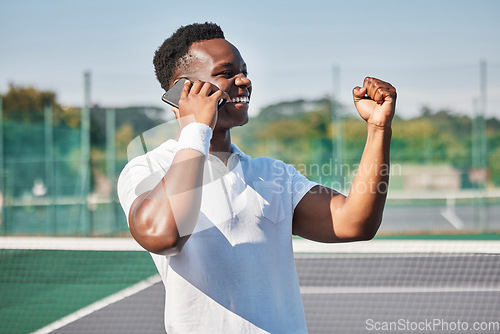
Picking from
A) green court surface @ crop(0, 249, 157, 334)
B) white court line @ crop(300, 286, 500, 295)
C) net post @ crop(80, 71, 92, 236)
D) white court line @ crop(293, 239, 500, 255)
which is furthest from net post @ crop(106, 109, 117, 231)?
white court line @ crop(293, 239, 500, 255)

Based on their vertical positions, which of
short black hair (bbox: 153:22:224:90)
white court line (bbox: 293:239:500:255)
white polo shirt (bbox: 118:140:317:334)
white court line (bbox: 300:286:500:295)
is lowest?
white court line (bbox: 300:286:500:295)

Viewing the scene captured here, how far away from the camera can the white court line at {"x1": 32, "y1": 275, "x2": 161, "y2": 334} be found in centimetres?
541

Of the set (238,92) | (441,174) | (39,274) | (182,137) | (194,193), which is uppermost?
(238,92)

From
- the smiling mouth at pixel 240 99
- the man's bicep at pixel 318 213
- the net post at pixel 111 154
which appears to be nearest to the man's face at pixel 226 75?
the smiling mouth at pixel 240 99

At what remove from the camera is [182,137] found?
138 cm

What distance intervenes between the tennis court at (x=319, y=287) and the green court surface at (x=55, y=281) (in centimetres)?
1

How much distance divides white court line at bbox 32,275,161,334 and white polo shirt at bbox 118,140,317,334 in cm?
433

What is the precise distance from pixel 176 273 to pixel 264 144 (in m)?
11.4

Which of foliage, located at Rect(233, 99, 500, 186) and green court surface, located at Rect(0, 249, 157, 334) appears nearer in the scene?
green court surface, located at Rect(0, 249, 157, 334)

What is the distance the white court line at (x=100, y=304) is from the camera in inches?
213

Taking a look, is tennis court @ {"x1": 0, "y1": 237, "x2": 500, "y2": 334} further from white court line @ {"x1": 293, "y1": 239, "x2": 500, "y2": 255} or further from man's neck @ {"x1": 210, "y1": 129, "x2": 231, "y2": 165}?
man's neck @ {"x1": 210, "y1": 129, "x2": 231, "y2": 165}

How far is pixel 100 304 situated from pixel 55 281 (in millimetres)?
1552

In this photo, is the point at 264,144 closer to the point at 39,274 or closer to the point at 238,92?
the point at 39,274

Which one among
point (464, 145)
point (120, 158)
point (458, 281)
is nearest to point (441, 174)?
point (464, 145)
